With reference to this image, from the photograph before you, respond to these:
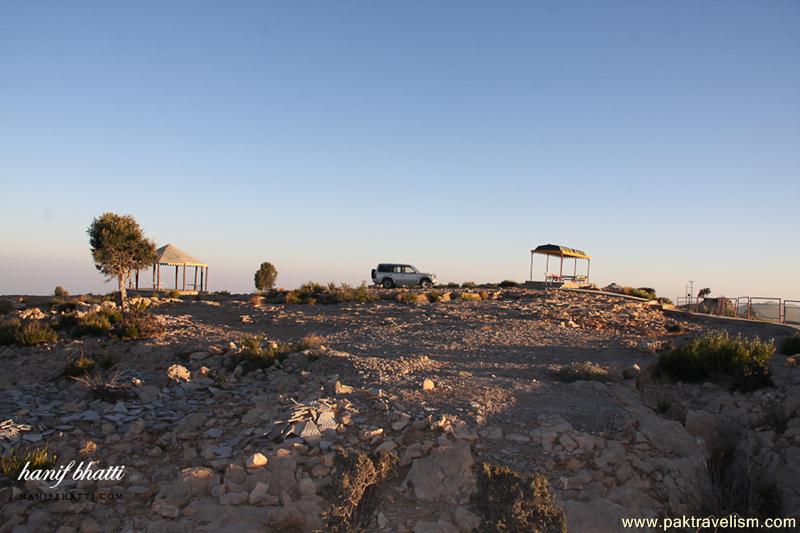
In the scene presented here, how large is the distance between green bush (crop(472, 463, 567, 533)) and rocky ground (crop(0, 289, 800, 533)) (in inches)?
5.9

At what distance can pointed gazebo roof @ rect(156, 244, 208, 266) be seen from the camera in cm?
3612

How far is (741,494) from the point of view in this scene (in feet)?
19.1

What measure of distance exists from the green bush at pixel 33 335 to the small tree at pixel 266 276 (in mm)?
33046

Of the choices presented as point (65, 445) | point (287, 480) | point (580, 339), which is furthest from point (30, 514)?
point (580, 339)

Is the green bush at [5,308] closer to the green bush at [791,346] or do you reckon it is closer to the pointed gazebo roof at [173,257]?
the pointed gazebo roof at [173,257]

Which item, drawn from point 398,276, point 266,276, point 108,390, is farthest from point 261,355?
point 266,276

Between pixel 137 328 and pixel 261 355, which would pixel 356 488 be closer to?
pixel 261 355

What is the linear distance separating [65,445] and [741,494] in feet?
25.4

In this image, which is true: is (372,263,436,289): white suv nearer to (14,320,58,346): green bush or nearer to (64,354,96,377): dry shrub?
(14,320,58,346): green bush

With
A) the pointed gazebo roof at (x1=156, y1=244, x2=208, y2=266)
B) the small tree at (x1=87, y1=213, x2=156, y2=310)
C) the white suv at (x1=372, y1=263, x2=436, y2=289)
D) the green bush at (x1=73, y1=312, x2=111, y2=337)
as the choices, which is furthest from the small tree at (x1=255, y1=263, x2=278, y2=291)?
the green bush at (x1=73, y1=312, x2=111, y2=337)

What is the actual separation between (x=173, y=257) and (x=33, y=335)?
22.8 m

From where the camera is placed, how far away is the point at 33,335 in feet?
48.2

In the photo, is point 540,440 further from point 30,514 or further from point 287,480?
point 30,514

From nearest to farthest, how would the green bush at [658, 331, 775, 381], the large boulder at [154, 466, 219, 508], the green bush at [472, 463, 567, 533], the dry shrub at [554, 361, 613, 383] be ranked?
the green bush at [472, 463, 567, 533] < the large boulder at [154, 466, 219, 508] < the dry shrub at [554, 361, 613, 383] < the green bush at [658, 331, 775, 381]
